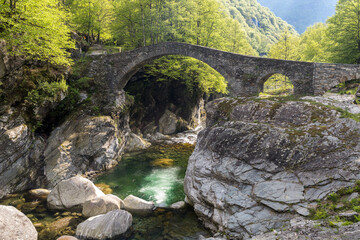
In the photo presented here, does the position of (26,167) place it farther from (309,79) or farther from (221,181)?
(309,79)

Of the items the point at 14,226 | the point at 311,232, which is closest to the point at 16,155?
the point at 14,226

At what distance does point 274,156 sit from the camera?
28.9ft

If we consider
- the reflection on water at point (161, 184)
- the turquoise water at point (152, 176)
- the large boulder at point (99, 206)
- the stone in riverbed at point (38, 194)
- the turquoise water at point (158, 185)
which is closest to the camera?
the turquoise water at point (158, 185)

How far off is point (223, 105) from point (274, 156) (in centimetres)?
465

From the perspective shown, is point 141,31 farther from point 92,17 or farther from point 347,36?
point 347,36

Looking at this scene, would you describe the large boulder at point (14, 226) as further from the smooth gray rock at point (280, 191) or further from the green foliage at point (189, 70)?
the green foliage at point (189, 70)

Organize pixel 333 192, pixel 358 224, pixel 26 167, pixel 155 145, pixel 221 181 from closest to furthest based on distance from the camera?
pixel 358 224 < pixel 333 192 < pixel 221 181 < pixel 26 167 < pixel 155 145

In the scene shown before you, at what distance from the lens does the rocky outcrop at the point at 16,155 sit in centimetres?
1127

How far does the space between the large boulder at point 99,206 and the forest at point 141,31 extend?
738 cm

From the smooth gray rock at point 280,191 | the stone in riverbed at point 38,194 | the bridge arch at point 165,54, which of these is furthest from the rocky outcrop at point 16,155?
the smooth gray rock at point 280,191

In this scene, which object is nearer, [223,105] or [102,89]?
[223,105]

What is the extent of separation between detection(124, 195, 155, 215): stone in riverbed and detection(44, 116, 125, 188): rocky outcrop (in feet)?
17.4

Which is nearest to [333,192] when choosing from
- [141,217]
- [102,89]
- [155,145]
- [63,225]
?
[141,217]

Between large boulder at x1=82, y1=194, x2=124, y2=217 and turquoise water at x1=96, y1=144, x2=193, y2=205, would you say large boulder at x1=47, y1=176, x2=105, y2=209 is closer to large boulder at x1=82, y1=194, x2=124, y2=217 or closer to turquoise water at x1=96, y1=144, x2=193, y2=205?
large boulder at x1=82, y1=194, x2=124, y2=217
